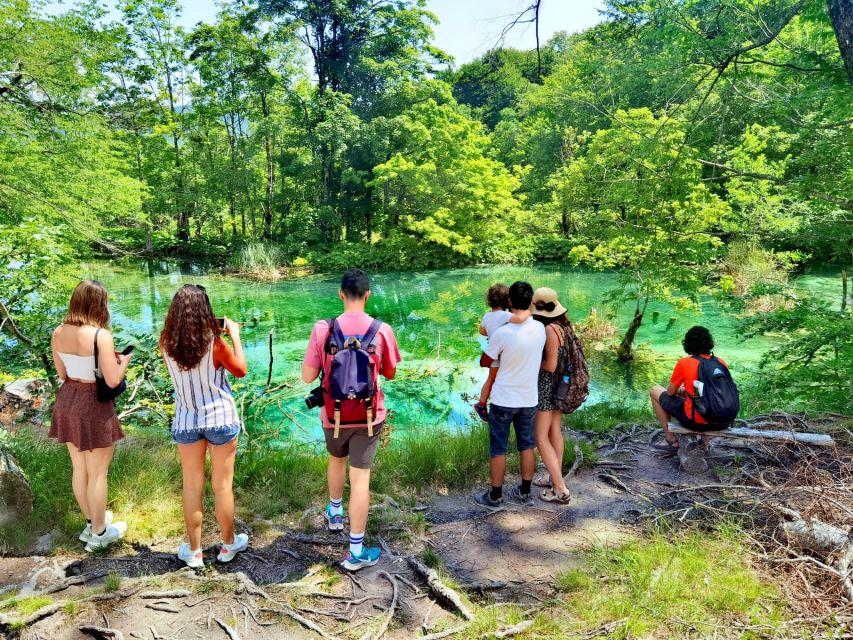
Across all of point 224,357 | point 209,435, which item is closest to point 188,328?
point 224,357

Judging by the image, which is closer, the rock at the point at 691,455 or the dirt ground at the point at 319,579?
the dirt ground at the point at 319,579

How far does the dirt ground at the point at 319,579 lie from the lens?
242 cm

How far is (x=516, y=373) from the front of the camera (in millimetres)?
3332

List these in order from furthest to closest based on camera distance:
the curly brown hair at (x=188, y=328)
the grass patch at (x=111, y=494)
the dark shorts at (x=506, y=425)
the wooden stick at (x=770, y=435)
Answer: the wooden stick at (x=770, y=435), the dark shorts at (x=506, y=425), the grass patch at (x=111, y=494), the curly brown hair at (x=188, y=328)

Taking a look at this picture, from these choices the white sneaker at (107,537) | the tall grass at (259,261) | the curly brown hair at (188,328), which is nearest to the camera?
the curly brown hair at (188,328)

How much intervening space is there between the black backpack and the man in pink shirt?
2.61m

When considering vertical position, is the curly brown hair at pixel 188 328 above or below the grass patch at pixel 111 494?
above

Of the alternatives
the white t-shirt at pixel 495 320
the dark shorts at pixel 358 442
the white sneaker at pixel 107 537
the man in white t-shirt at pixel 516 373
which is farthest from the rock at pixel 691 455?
the white sneaker at pixel 107 537

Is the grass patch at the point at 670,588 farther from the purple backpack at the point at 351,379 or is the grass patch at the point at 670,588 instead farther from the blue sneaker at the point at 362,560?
the purple backpack at the point at 351,379

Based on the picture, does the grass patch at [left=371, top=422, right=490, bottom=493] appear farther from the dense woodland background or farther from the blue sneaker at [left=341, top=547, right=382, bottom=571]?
the dense woodland background

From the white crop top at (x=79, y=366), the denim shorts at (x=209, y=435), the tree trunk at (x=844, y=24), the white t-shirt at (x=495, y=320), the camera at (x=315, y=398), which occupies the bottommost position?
the denim shorts at (x=209, y=435)

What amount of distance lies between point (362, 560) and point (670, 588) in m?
1.65

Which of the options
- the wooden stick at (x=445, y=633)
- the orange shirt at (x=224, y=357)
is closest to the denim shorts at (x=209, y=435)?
the orange shirt at (x=224, y=357)

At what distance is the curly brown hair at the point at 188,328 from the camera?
2.51m
